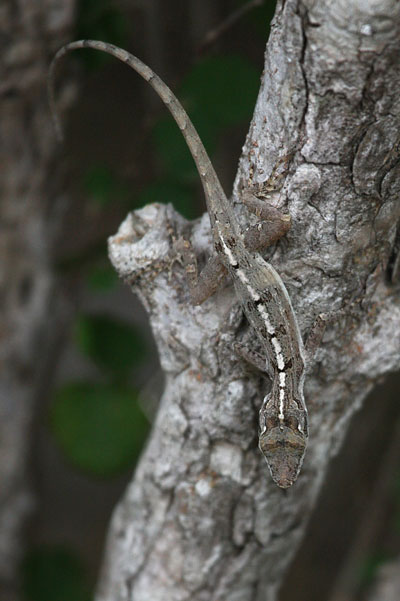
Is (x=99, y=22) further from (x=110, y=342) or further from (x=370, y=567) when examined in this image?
(x=370, y=567)

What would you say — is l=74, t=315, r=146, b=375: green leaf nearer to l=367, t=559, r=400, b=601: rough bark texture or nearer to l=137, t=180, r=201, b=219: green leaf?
l=137, t=180, r=201, b=219: green leaf

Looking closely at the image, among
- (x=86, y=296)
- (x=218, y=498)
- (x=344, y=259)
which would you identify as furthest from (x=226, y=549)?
(x=86, y=296)

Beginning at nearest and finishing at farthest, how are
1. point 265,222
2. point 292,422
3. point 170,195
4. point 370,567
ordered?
point 265,222 < point 292,422 < point 170,195 < point 370,567

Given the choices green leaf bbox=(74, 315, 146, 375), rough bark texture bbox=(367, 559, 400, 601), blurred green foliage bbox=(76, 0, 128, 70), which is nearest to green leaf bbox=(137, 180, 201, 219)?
blurred green foliage bbox=(76, 0, 128, 70)

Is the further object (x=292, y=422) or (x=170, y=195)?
(x=170, y=195)

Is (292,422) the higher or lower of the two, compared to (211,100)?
lower

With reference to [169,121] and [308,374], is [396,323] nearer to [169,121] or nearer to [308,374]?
[308,374]

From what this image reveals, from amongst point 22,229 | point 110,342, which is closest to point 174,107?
point 22,229
